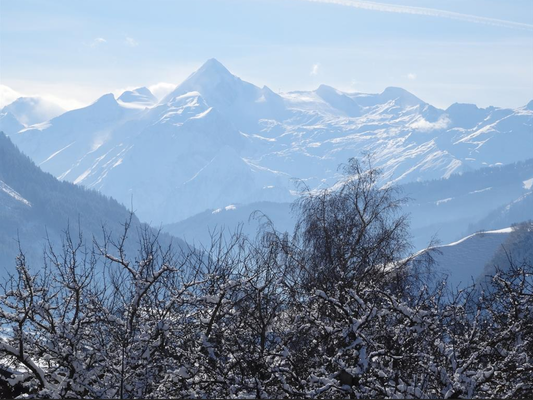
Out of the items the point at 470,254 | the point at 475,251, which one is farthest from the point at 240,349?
the point at 475,251

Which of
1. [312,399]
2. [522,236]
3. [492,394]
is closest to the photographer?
[312,399]

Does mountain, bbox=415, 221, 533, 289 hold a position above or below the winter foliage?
above

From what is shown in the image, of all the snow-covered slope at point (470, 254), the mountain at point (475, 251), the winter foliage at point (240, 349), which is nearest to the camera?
the winter foliage at point (240, 349)

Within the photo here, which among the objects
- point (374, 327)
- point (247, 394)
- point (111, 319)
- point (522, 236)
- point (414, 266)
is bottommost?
point (247, 394)

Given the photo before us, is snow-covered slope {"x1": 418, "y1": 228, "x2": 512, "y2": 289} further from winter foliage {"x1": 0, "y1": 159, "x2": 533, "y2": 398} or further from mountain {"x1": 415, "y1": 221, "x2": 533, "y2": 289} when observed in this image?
winter foliage {"x1": 0, "y1": 159, "x2": 533, "y2": 398}

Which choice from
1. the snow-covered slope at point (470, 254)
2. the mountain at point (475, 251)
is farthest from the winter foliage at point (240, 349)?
the snow-covered slope at point (470, 254)

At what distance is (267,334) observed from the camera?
14.0m

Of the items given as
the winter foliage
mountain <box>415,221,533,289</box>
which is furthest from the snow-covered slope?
the winter foliage

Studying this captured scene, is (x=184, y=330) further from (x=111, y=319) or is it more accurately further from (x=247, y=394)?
(x=247, y=394)

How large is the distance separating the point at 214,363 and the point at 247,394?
1.12 m

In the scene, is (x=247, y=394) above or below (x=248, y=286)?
below

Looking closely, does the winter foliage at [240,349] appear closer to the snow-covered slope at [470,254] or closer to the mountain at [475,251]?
the mountain at [475,251]

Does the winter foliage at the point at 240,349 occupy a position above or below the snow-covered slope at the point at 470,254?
below

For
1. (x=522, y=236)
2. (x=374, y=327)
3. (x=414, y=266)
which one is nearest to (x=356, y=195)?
(x=414, y=266)
